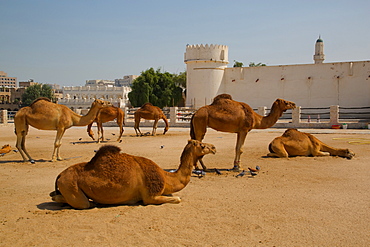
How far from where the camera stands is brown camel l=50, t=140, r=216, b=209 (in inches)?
254

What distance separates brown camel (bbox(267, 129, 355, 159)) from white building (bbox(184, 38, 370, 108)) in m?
32.2

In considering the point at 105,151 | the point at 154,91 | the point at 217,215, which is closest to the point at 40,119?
the point at 105,151

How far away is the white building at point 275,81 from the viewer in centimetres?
4206

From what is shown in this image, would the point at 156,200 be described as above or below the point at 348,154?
below

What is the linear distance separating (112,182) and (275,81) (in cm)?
4071

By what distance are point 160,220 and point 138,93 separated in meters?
51.9

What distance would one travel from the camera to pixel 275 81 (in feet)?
148

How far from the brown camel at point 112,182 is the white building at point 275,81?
39.6 m

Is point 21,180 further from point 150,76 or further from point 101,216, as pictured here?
point 150,76

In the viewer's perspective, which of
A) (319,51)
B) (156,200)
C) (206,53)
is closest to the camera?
(156,200)

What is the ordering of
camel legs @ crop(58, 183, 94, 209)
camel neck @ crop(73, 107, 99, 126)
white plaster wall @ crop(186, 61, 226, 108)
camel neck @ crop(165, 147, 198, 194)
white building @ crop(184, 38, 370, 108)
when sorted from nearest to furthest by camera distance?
1. camel legs @ crop(58, 183, 94, 209)
2. camel neck @ crop(165, 147, 198, 194)
3. camel neck @ crop(73, 107, 99, 126)
4. white building @ crop(184, 38, 370, 108)
5. white plaster wall @ crop(186, 61, 226, 108)

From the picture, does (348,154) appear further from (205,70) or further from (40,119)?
(205,70)

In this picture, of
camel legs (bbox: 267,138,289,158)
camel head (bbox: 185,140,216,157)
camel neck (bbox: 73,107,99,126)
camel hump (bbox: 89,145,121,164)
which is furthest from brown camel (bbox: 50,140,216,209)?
camel neck (bbox: 73,107,99,126)

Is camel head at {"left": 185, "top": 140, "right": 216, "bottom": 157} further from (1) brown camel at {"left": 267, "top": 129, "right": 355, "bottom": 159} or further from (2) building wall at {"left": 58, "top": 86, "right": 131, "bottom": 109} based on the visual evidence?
(2) building wall at {"left": 58, "top": 86, "right": 131, "bottom": 109}
